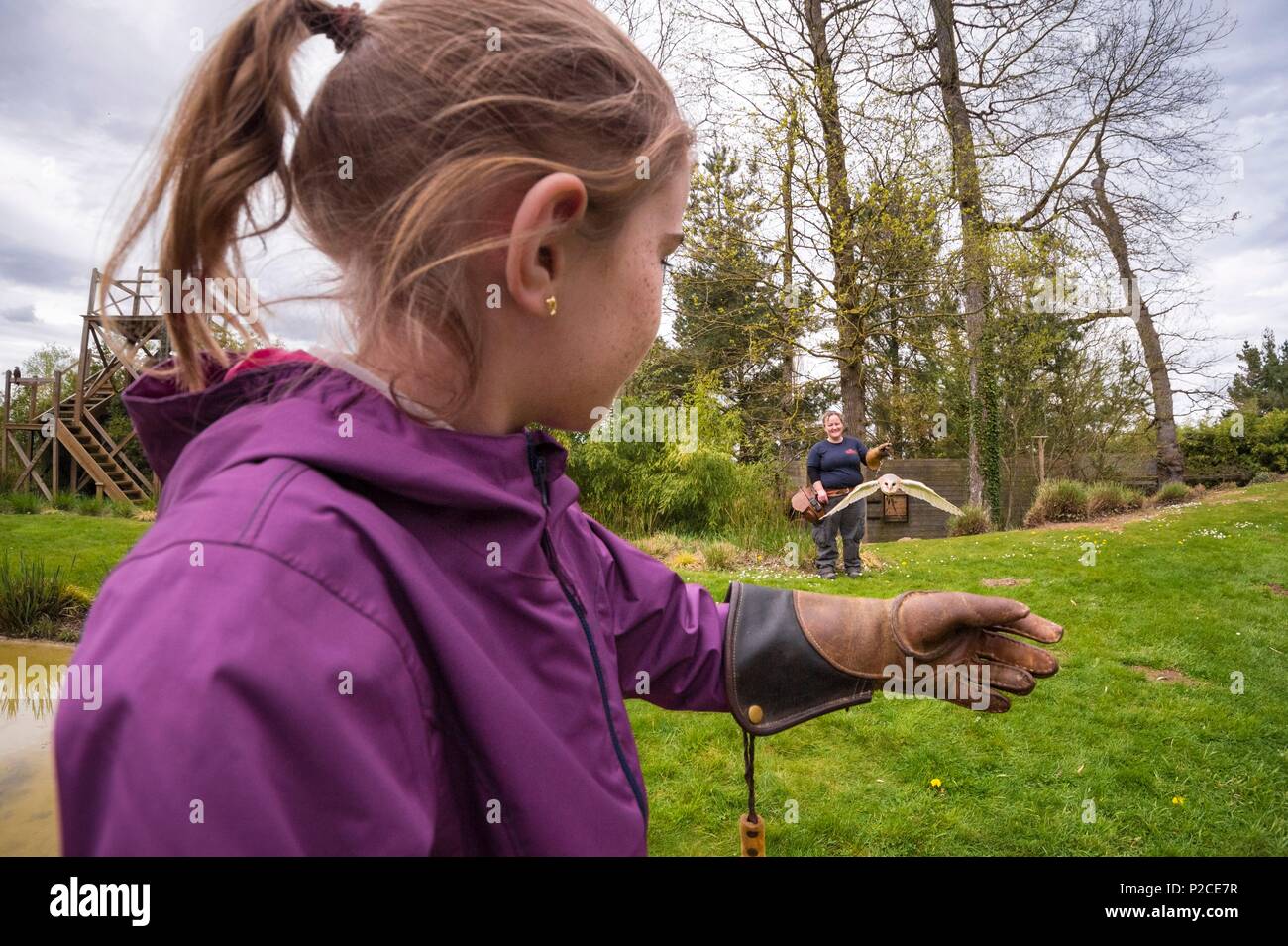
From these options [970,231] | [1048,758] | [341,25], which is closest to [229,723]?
[341,25]

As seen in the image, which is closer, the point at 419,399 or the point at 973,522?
the point at 419,399

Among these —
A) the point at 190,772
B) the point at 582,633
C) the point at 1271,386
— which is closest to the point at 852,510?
the point at 582,633

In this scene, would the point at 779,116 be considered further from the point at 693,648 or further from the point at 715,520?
the point at 693,648

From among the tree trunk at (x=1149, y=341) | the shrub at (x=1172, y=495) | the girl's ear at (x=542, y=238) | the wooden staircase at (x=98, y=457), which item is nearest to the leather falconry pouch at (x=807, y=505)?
the girl's ear at (x=542, y=238)

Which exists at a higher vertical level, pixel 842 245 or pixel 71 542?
pixel 842 245

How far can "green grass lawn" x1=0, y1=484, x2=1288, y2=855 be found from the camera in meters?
2.84

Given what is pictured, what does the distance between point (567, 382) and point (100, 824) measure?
650 millimetres

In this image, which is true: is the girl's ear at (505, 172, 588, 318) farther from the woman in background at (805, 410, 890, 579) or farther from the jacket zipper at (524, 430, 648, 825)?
the woman in background at (805, 410, 890, 579)

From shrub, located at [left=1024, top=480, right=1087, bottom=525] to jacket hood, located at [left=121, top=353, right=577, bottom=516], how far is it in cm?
1475

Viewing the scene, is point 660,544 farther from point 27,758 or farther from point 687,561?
point 27,758

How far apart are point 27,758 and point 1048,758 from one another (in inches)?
176

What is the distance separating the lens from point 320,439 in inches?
28.3

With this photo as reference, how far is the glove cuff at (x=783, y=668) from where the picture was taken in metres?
1.44

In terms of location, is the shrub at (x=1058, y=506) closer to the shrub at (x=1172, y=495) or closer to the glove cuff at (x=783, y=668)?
the shrub at (x=1172, y=495)
